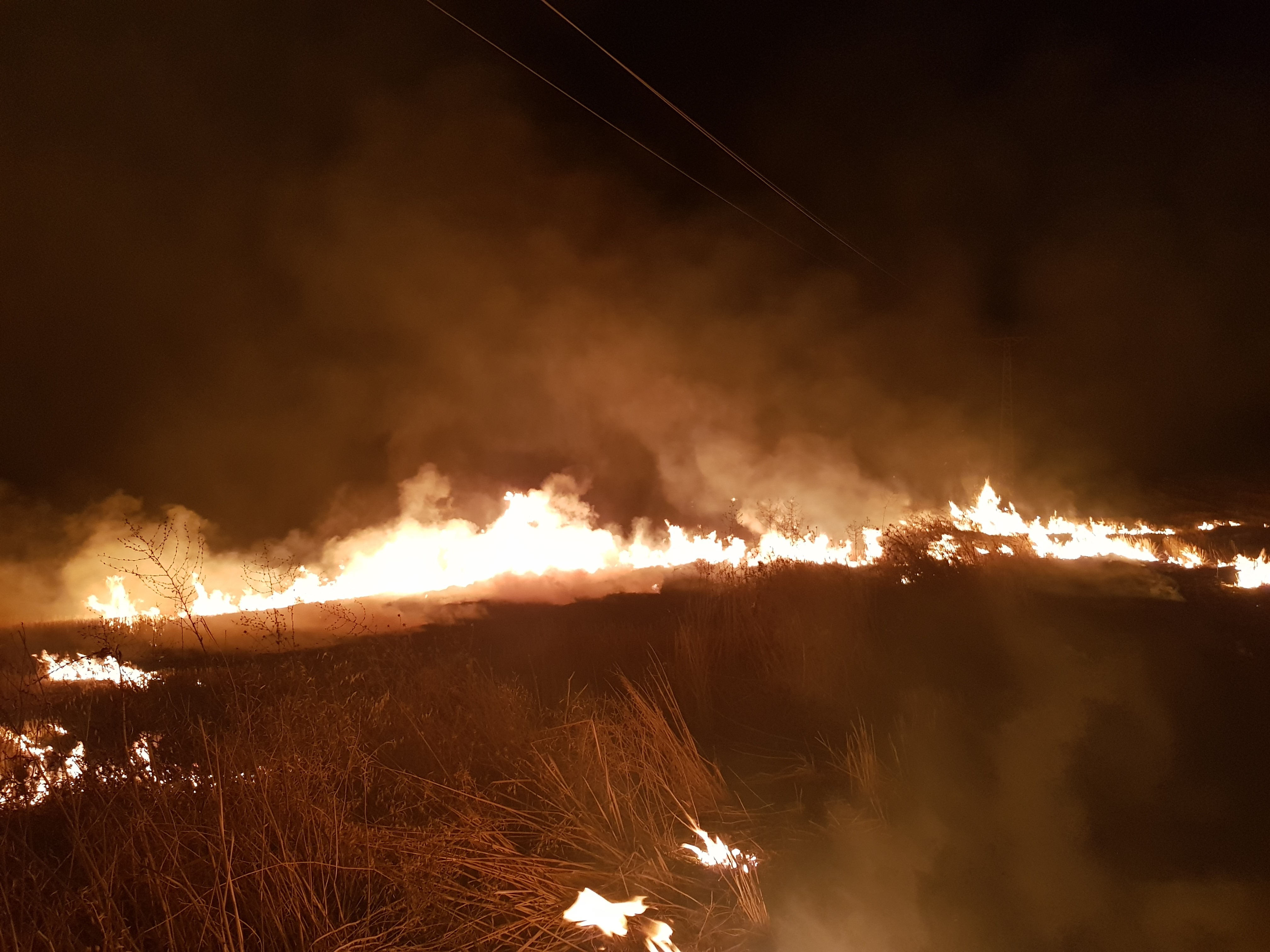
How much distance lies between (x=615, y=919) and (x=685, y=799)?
53.7 inches

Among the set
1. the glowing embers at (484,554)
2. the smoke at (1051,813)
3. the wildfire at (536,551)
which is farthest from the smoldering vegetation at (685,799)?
the glowing embers at (484,554)

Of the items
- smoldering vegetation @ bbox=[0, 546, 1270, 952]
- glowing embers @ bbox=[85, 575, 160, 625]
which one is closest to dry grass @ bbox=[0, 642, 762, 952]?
smoldering vegetation @ bbox=[0, 546, 1270, 952]

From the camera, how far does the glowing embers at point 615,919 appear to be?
3.46 meters

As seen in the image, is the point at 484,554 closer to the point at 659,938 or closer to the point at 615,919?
the point at 615,919

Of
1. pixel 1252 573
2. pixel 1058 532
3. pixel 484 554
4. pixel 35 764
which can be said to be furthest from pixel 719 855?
pixel 1058 532

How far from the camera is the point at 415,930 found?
11.1ft

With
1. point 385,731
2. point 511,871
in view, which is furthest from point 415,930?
point 385,731

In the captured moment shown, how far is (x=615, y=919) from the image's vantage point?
354cm

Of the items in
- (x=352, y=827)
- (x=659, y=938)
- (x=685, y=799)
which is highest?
(x=352, y=827)

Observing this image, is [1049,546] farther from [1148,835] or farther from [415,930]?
[415,930]

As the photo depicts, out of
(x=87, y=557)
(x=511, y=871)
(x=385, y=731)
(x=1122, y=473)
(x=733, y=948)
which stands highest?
(x=1122, y=473)

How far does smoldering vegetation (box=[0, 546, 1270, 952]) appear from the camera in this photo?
11.3 feet

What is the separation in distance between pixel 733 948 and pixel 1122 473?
31177 mm

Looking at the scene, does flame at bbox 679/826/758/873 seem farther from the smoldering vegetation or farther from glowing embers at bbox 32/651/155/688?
glowing embers at bbox 32/651/155/688
